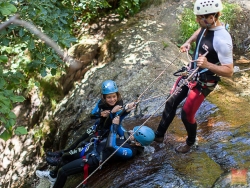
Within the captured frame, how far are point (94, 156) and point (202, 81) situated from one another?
5.33 ft

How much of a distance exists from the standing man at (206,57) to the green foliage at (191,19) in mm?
3936

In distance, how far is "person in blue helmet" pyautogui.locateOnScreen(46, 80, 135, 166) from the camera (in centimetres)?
402

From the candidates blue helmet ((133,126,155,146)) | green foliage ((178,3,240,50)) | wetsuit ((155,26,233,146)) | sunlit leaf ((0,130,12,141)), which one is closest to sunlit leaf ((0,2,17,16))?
sunlit leaf ((0,130,12,141))

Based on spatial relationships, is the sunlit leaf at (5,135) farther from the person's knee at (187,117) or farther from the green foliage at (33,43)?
the person's knee at (187,117)

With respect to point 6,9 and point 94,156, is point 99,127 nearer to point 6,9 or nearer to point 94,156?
point 94,156

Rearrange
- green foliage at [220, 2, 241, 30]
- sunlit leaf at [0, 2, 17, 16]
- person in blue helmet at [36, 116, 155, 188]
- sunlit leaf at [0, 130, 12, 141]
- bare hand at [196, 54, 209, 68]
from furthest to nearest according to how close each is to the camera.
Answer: green foliage at [220, 2, 241, 30] < person in blue helmet at [36, 116, 155, 188] < bare hand at [196, 54, 209, 68] < sunlit leaf at [0, 130, 12, 141] < sunlit leaf at [0, 2, 17, 16]

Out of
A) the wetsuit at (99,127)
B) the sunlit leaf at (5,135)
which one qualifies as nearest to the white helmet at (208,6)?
the wetsuit at (99,127)

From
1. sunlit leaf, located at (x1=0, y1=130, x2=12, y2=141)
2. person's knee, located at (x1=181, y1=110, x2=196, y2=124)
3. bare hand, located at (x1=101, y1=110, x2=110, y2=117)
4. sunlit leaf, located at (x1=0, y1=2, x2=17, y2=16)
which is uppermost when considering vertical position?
sunlit leaf, located at (x1=0, y1=2, x2=17, y2=16)

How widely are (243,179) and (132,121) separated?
2295 millimetres

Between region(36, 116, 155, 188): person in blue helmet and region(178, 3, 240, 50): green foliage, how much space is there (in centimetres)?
419

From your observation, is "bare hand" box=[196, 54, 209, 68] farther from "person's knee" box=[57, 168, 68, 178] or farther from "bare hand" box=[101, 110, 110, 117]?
"person's knee" box=[57, 168, 68, 178]

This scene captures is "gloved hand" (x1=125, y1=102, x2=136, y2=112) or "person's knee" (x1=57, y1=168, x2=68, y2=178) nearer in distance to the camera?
"gloved hand" (x1=125, y1=102, x2=136, y2=112)

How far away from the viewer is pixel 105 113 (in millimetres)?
4090

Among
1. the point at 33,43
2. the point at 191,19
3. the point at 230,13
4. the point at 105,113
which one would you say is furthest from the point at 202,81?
the point at 230,13
